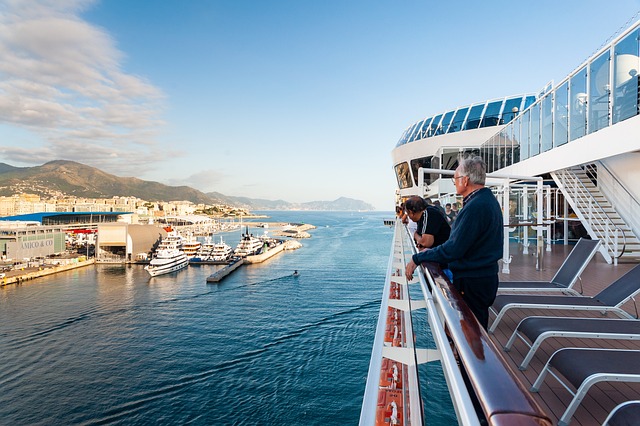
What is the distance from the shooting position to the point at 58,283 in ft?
101

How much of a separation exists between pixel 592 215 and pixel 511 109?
18.6 meters

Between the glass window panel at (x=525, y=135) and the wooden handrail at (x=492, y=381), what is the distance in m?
12.8

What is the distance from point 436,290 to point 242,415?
11.3 metres

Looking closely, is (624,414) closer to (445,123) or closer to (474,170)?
(474,170)

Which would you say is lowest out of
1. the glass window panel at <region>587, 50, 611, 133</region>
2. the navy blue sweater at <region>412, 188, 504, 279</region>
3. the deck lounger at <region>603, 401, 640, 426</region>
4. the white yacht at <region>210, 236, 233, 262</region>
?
the white yacht at <region>210, 236, 233, 262</region>

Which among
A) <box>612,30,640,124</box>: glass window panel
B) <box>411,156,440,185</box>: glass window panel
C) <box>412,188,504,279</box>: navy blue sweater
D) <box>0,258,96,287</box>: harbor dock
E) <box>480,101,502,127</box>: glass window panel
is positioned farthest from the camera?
<box>0,258,96,287</box>: harbor dock

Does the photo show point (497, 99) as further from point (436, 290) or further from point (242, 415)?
point (436, 290)

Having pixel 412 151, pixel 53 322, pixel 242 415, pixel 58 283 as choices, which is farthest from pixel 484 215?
pixel 58 283

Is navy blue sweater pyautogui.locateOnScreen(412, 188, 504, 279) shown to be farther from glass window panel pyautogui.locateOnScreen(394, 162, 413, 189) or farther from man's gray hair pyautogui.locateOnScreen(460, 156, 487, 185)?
glass window panel pyautogui.locateOnScreen(394, 162, 413, 189)

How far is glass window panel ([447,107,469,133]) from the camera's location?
26.7 m

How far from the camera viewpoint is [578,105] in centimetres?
881

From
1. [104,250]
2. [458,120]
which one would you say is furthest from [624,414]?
[104,250]

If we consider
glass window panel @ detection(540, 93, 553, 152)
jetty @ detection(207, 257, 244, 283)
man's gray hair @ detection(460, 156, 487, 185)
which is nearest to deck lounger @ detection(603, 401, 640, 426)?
man's gray hair @ detection(460, 156, 487, 185)

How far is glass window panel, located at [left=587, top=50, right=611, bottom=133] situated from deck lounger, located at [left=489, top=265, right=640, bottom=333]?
208 inches
